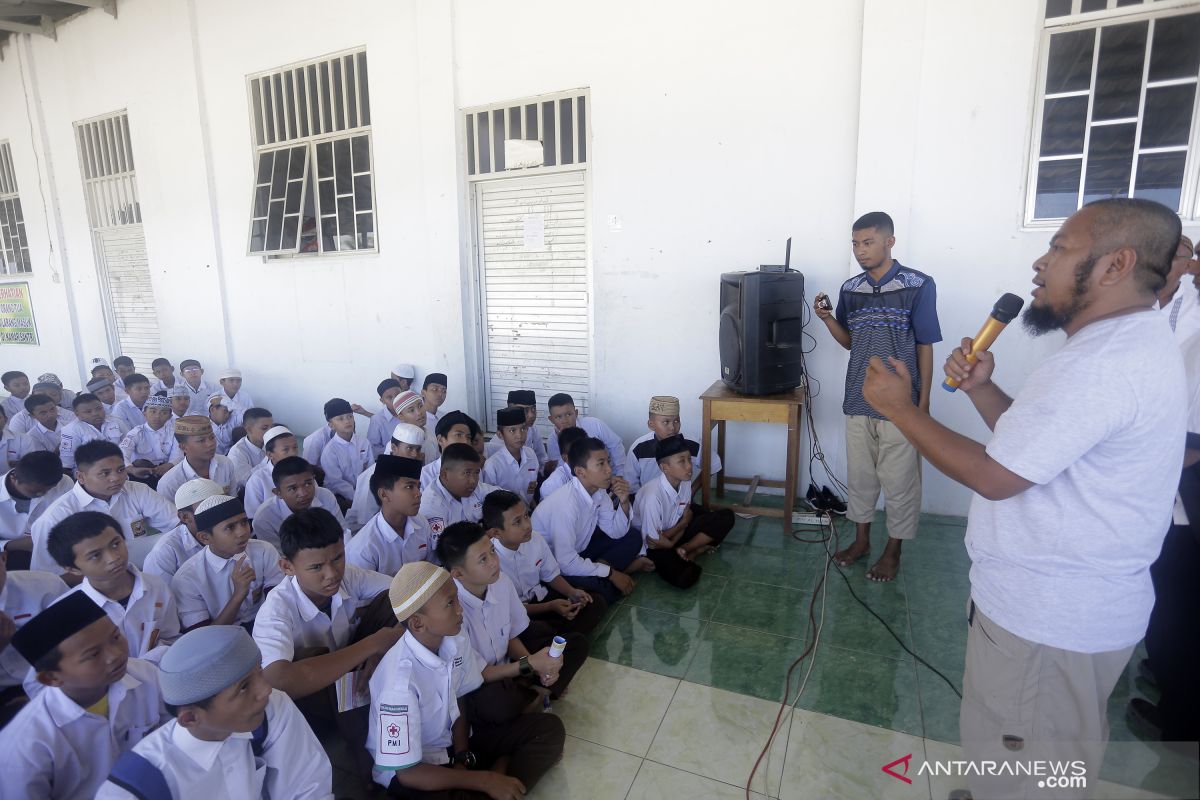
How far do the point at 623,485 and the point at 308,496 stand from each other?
5.68ft

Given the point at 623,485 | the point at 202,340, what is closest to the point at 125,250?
the point at 202,340

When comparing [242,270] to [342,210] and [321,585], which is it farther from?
[321,585]

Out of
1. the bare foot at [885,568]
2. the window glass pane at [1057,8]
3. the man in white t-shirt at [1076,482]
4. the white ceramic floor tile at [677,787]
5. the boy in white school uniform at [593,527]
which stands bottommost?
the white ceramic floor tile at [677,787]

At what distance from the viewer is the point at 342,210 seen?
20.6ft

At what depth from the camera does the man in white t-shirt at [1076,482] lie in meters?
1.27

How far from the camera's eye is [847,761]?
216 centimetres

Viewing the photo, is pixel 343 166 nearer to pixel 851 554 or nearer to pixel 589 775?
pixel 851 554

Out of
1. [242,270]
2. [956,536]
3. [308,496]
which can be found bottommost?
[956,536]

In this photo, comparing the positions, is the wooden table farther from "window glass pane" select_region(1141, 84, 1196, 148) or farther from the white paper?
"window glass pane" select_region(1141, 84, 1196, 148)

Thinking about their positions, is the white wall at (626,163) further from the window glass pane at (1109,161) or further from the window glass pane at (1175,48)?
the window glass pane at (1175,48)

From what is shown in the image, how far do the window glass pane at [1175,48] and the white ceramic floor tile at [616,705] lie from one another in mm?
4264

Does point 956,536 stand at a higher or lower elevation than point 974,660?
lower

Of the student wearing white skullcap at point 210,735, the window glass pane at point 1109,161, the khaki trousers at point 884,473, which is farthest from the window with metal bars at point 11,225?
the window glass pane at point 1109,161

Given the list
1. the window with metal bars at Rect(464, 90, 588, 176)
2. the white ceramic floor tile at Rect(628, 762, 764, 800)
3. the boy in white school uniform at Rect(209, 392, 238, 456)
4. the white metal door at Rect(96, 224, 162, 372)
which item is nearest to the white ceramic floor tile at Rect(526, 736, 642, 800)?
the white ceramic floor tile at Rect(628, 762, 764, 800)
